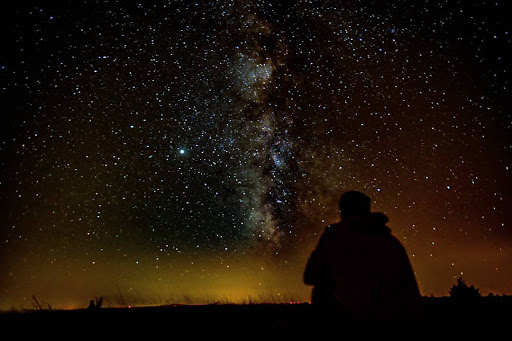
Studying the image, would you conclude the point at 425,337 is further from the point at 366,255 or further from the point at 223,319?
the point at 223,319

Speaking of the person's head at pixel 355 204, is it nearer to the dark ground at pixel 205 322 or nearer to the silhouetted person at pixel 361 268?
the silhouetted person at pixel 361 268

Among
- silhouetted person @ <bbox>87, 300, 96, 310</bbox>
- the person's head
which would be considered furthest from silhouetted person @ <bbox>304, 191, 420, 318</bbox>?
silhouetted person @ <bbox>87, 300, 96, 310</bbox>

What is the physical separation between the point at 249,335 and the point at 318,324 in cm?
143

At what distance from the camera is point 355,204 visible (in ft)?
7.63

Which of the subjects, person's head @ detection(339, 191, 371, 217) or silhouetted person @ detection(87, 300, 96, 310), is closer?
person's head @ detection(339, 191, 371, 217)

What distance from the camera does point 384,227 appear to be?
2250mm

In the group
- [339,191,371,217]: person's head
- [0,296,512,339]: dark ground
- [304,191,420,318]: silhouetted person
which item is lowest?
[0,296,512,339]: dark ground

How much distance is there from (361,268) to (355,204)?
1.55 feet

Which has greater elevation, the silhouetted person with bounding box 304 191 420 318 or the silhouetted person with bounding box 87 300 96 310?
the silhouetted person with bounding box 304 191 420 318

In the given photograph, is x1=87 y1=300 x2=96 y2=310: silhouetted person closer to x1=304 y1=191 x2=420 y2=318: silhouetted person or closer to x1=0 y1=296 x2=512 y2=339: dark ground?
x1=0 y1=296 x2=512 y2=339: dark ground

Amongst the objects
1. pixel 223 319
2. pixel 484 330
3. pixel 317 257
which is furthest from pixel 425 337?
pixel 223 319

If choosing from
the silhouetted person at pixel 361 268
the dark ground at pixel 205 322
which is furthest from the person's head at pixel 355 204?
the dark ground at pixel 205 322

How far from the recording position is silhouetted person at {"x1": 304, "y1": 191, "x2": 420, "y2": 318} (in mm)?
1985

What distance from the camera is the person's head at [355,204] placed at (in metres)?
2.30
